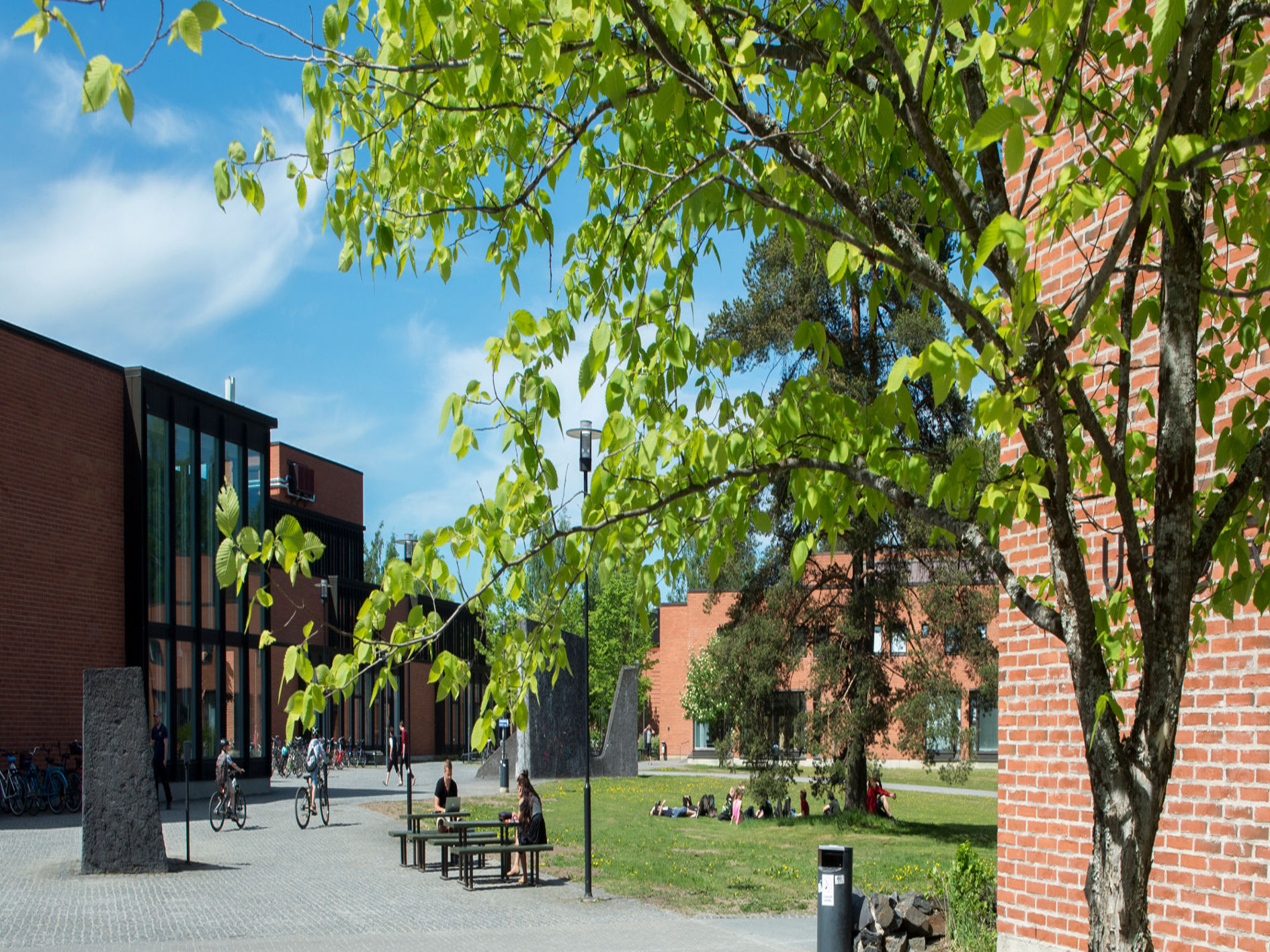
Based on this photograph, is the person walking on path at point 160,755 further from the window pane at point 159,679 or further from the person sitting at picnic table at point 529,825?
the person sitting at picnic table at point 529,825

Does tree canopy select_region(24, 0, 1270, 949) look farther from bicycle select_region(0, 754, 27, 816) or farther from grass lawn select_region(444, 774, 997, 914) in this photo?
bicycle select_region(0, 754, 27, 816)

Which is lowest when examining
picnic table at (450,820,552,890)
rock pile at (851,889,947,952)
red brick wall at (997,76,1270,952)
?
picnic table at (450,820,552,890)

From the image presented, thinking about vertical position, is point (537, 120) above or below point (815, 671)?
above

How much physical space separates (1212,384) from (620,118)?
3.37m

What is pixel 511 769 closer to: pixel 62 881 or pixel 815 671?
pixel 815 671

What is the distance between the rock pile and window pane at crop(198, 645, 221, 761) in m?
26.1

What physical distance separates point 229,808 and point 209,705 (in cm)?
1058

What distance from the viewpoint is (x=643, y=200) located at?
20.9 ft

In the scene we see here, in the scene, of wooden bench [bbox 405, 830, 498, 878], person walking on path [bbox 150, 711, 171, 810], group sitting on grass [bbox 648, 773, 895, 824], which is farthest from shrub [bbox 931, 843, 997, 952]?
person walking on path [bbox 150, 711, 171, 810]

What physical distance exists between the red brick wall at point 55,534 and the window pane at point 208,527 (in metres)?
2.76

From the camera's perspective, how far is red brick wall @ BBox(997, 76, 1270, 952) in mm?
6180

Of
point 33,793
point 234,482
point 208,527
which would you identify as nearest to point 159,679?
point 208,527

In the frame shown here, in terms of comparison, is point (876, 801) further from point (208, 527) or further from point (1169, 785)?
point (1169, 785)

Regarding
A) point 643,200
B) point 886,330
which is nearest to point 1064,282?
point 643,200
